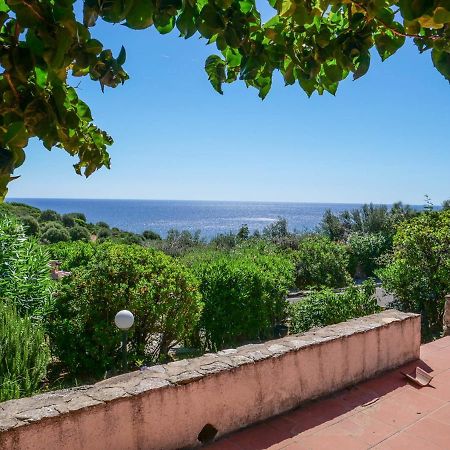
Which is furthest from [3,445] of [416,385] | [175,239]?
[175,239]

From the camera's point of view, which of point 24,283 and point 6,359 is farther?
point 24,283

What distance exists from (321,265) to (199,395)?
1111 centimetres

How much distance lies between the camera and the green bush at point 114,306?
5898 mm

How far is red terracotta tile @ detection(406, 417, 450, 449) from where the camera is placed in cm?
318

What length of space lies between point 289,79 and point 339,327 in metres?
3.20

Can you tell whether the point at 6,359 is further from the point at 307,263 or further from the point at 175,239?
the point at 175,239

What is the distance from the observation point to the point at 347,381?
402 cm

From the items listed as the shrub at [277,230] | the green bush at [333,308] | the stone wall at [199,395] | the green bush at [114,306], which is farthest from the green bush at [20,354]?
the shrub at [277,230]

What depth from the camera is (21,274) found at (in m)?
6.32

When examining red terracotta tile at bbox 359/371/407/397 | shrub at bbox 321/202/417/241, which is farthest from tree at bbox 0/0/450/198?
shrub at bbox 321/202/417/241

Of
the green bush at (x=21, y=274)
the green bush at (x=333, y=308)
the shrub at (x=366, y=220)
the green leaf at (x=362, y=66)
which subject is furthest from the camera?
the shrub at (x=366, y=220)

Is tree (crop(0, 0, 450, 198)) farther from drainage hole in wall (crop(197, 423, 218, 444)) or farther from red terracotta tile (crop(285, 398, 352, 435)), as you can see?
red terracotta tile (crop(285, 398, 352, 435))

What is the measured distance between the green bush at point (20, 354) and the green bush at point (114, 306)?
880 mm

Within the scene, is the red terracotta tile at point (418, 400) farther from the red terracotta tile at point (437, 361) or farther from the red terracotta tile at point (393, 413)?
the red terracotta tile at point (437, 361)
